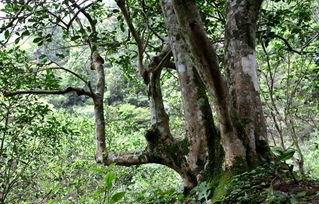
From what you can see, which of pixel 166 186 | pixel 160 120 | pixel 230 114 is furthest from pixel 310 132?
pixel 230 114

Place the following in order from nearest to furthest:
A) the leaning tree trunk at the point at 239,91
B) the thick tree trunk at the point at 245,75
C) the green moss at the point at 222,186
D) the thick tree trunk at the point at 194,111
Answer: the leaning tree trunk at the point at 239,91 < the green moss at the point at 222,186 < the thick tree trunk at the point at 245,75 < the thick tree trunk at the point at 194,111

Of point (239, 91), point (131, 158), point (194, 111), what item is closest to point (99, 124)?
point (131, 158)

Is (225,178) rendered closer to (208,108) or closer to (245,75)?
(208,108)

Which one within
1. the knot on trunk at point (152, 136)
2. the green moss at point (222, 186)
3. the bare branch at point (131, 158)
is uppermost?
the knot on trunk at point (152, 136)

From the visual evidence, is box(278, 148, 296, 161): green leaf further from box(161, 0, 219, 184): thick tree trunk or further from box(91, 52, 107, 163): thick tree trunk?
box(91, 52, 107, 163): thick tree trunk

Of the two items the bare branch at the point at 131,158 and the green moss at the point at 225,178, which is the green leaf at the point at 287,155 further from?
the bare branch at the point at 131,158

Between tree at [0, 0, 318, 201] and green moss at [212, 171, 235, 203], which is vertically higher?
tree at [0, 0, 318, 201]

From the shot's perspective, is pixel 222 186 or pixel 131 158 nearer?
pixel 222 186

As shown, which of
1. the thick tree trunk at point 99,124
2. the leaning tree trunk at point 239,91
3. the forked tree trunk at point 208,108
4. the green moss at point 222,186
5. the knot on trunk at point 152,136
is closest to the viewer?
the forked tree trunk at point 208,108

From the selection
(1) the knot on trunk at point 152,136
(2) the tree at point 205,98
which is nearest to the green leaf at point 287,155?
(2) the tree at point 205,98

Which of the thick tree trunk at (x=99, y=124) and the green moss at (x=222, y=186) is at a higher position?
the thick tree trunk at (x=99, y=124)

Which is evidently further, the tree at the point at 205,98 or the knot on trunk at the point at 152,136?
the knot on trunk at the point at 152,136

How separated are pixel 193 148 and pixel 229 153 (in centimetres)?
64

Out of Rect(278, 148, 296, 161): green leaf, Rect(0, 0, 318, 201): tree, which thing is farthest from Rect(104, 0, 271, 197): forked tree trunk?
Rect(278, 148, 296, 161): green leaf
